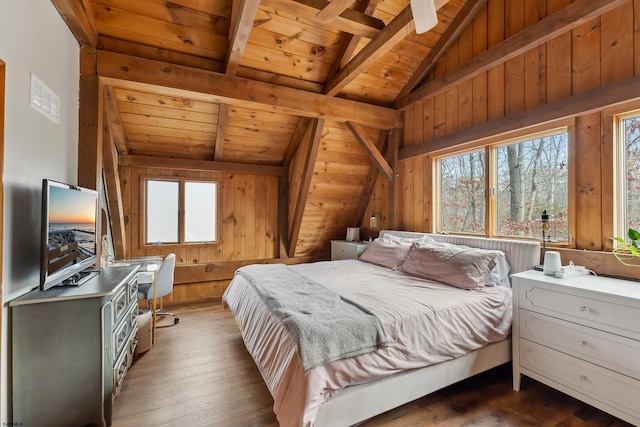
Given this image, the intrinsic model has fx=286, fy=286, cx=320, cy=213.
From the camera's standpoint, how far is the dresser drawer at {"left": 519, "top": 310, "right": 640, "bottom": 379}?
62.5 inches

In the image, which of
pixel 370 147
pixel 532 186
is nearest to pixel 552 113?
pixel 532 186

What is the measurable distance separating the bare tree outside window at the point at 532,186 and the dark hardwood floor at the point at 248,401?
1250 millimetres

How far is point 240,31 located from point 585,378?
342 cm

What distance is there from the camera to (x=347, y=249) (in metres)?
4.23

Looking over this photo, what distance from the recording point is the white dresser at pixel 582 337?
5.22 ft

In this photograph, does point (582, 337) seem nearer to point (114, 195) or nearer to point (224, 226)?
point (224, 226)

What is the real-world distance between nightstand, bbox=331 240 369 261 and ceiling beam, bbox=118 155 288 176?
1.43 meters

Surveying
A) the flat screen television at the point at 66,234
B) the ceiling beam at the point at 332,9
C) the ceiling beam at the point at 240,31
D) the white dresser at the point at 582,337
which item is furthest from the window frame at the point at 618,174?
the flat screen television at the point at 66,234

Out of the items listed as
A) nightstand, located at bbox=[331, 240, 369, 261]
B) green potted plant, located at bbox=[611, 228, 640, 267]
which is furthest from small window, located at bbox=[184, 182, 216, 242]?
green potted plant, located at bbox=[611, 228, 640, 267]

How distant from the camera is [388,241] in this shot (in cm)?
342

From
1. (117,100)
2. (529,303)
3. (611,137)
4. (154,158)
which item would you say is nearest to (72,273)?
(117,100)

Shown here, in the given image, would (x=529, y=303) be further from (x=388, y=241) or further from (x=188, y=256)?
(x=188, y=256)

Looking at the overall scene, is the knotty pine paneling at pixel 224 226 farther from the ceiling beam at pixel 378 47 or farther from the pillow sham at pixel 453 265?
the pillow sham at pixel 453 265

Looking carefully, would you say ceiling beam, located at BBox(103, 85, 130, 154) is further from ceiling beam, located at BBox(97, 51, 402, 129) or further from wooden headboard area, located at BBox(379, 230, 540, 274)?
wooden headboard area, located at BBox(379, 230, 540, 274)
